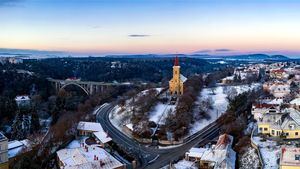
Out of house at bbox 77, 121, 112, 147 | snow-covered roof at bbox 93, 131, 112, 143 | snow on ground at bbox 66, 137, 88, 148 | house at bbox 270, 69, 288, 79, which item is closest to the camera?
snow on ground at bbox 66, 137, 88, 148

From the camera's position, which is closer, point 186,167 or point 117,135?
point 186,167

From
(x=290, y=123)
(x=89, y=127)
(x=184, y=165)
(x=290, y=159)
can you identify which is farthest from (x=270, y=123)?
(x=89, y=127)

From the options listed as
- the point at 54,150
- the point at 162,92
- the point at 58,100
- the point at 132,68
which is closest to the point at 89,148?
the point at 54,150

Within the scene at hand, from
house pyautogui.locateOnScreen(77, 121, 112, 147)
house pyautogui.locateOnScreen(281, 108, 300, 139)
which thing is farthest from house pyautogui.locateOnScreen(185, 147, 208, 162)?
house pyautogui.locateOnScreen(77, 121, 112, 147)

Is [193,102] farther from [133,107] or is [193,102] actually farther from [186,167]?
[186,167]

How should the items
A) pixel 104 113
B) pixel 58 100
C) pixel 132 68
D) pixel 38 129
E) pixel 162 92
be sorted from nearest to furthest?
pixel 38 129, pixel 104 113, pixel 162 92, pixel 58 100, pixel 132 68

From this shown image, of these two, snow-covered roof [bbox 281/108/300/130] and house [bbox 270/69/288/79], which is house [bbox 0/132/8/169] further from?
house [bbox 270/69/288/79]

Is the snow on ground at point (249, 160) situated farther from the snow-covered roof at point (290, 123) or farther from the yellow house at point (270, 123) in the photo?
the snow-covered roof at point (290, 123)
